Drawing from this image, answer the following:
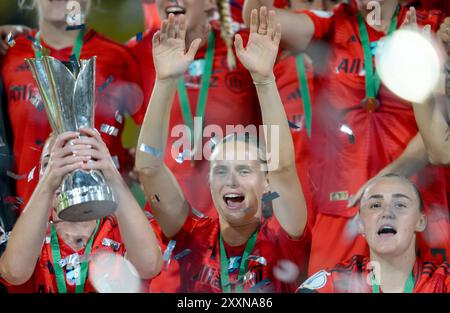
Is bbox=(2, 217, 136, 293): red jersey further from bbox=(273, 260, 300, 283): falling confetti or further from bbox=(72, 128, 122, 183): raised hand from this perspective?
bbox=(273, 260, 300, 283): falling confetti

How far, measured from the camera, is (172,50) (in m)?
Result: 3.77

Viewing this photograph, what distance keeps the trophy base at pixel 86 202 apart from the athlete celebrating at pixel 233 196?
17.6 inches

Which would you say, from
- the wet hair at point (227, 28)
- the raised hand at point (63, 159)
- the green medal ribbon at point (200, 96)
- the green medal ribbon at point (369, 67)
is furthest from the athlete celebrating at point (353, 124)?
the raised hand at point (63, 159)

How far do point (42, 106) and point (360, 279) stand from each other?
1.21m

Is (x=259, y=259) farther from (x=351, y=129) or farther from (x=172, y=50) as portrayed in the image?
(x=172, y=50)

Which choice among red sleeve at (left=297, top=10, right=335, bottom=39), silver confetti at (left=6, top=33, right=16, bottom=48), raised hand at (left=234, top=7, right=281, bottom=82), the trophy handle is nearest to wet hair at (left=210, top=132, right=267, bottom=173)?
raised hand at (left=234, top=7, right=281, bottom=82)

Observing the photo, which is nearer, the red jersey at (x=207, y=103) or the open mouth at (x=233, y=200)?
the open mouth at (x=233, y=200)

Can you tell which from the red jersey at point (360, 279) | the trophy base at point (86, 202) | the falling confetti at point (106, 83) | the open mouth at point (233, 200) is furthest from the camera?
the falling confetti at point (106, 83)

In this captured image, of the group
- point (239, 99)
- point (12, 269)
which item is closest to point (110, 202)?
point (12, 269)

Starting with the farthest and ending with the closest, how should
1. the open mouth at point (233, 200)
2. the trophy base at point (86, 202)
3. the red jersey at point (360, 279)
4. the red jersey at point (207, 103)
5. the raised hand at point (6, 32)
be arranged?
the raised hand at point (6, 32) → the red jersey at point (207, 103) → the open mouth at point (233, 200) → the red jersey at point (360, 279) → the trophy base at point (86, 202)

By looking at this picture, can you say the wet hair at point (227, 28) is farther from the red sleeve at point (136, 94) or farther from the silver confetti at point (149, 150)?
the silver confetti at point (149, 150)

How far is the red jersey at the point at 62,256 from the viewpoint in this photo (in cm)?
380

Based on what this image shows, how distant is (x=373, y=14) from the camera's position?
13.4 ft
